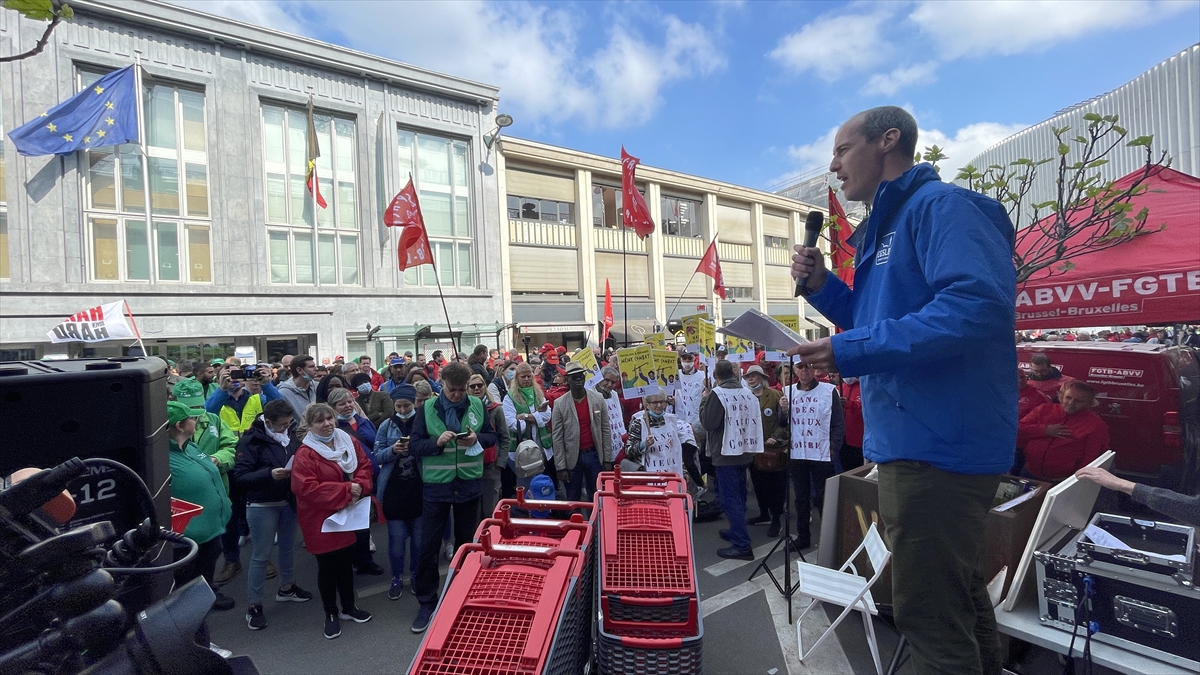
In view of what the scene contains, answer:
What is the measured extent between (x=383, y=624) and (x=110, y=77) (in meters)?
20.0

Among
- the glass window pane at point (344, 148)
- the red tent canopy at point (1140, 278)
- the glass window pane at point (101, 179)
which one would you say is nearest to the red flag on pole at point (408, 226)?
the glass window pane at point (344, 148)

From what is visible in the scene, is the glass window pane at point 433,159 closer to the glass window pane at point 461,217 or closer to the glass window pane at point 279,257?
the glass window pane at point 461,217

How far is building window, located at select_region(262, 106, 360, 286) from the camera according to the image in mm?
21625

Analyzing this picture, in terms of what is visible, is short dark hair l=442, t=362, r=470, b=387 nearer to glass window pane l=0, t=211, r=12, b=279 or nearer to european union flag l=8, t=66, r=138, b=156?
european union flag l=8, t=66, r=138, b=156

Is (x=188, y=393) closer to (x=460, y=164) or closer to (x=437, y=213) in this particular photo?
(x=437, y=213)

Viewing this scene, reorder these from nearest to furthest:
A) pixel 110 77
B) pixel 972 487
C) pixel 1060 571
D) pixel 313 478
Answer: pixel 972 487 < pixel 1060 571 < pixel 313 478 < pixel 110 77

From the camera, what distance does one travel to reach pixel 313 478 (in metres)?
4.57

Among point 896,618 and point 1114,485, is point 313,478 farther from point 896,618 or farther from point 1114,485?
point 1114,485

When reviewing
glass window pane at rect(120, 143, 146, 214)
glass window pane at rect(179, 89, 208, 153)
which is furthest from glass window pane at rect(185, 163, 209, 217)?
glass window pane at rect(120, 143, 146, 214)

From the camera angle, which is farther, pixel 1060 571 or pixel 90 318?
pixel 90 318

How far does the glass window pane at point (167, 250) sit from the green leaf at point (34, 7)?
22310mm

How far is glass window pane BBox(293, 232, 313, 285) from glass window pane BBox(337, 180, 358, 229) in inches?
55.0

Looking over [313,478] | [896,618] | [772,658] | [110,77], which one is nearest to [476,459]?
[313,478]

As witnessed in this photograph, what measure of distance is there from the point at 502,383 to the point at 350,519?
13.9ft
